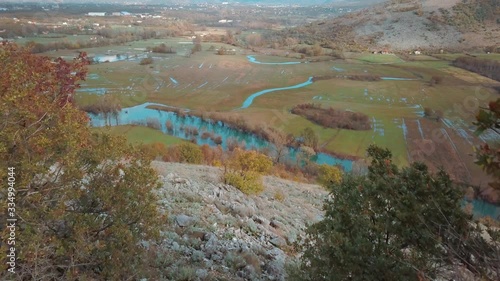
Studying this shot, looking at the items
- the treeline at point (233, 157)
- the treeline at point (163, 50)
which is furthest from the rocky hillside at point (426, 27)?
the treeline at point (233, 157)

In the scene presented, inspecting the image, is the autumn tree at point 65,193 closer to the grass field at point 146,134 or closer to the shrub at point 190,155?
the shrub at point 190,155

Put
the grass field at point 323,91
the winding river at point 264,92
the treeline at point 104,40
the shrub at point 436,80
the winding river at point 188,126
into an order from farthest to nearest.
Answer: the treeline at point 104,40
the shrub at point 436,80
the winding river at point 264,92
the grass field at point 323,91
the winding river at point 188,126

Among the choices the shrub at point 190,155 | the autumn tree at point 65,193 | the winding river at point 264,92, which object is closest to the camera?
the autumn tree at point 65,193

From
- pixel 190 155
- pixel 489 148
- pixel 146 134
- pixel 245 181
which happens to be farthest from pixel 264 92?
pixel 489 148

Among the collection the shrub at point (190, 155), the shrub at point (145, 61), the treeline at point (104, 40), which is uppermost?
the treeline at point (104, 40)

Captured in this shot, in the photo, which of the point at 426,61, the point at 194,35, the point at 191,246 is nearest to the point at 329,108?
the point at 426,61

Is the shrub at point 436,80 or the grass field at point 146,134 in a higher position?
the shrub at point 436,80
